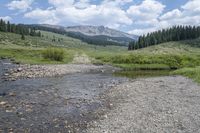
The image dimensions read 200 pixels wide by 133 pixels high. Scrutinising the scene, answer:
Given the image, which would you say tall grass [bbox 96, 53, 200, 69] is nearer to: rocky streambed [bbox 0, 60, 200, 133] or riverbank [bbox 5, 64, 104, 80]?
riverbank [bbox 5, 64, 104, 80]

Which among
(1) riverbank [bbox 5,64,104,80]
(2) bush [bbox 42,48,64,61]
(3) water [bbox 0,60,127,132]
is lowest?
(3) water [bbox 0,60,127,132]

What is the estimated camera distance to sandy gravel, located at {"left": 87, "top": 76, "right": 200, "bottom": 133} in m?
22.5

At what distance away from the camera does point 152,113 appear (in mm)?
27234

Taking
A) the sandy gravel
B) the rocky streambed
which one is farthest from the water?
the sandy gravel

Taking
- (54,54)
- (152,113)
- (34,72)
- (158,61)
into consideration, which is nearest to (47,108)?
(152,113)

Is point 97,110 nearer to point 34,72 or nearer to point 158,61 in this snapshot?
point 34,72

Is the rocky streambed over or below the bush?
below

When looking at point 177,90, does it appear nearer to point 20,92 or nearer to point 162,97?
point 162,97

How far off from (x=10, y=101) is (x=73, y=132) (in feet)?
43.2

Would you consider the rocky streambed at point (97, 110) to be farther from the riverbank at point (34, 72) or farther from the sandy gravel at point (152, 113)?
the riverbank at point (34, 72)

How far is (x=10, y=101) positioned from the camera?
32219 millimetres

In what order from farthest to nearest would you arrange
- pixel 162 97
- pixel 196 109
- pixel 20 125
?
1. pixel 162 97
2. pixel 196 109
3. pixel 20 125

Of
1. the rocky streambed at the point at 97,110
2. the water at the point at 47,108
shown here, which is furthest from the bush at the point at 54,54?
the rocky streambed at the point at 97,110

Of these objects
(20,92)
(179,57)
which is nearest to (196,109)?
(20,92)
